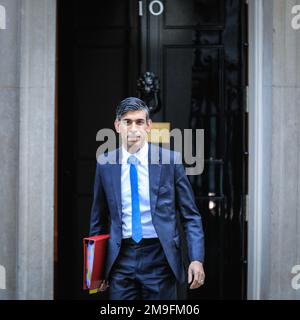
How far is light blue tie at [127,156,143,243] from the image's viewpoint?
11.4 feet

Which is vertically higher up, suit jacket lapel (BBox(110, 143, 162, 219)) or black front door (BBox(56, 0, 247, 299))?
black front door (BBox(56, 0, 247, 299))

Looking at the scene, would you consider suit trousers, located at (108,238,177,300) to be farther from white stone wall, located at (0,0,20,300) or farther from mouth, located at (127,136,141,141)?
white stone wall, located at (0,0,20,300)

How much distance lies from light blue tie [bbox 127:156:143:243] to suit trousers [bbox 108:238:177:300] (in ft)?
0.18

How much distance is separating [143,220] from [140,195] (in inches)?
6.6

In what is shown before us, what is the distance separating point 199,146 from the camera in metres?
5.23

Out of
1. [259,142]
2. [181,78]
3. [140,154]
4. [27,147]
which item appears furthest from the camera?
[181,78]

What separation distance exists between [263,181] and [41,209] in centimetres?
206

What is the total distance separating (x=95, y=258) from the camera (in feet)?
11.5

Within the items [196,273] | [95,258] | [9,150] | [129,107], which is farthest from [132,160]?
[9,150]

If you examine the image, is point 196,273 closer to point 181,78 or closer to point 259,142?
point 259,142

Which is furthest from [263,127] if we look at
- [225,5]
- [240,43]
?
[225,5]

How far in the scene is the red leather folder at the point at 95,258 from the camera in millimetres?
3477

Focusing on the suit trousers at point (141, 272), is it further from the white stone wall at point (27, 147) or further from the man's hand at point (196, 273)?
the white stone wall at point (27, 147)

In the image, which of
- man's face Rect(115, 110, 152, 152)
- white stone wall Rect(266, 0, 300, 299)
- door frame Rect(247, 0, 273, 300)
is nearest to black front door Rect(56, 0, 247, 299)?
door frame Rect(247, 0, 273, 300)
